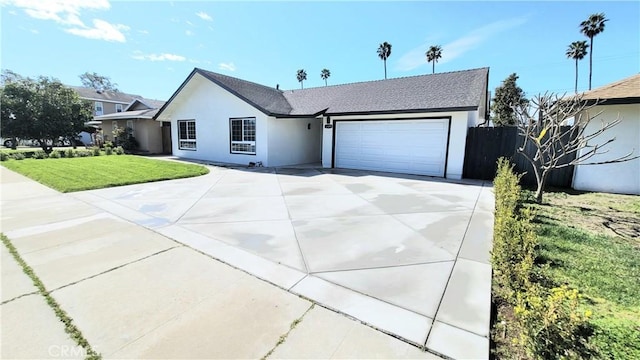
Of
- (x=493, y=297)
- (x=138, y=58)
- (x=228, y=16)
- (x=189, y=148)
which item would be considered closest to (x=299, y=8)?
(x=228, y=16)

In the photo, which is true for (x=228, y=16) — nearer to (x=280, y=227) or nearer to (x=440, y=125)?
(x=440, y=125)

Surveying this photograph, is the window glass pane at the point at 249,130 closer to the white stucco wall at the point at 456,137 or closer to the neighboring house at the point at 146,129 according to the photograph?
the white stucco wall at the point at 456,137

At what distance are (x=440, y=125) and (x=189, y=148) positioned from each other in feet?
48.5

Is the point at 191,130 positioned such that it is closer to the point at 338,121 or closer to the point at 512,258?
the point at 338,121

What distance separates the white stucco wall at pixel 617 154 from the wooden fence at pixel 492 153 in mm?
903

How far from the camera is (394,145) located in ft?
40.1

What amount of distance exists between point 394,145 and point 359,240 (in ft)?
27.9

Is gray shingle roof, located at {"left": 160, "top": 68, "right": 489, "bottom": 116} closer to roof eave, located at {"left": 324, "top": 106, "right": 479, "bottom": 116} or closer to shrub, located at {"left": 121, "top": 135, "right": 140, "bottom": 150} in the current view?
roof eave, located at {"left": 324, "top": 106, "right": 479, "bottom": 116}

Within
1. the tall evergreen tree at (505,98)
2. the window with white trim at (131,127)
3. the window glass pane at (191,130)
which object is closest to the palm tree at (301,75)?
the tall evergreen tree at (505,98)

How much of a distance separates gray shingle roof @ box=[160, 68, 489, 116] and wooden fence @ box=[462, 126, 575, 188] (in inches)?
53.0

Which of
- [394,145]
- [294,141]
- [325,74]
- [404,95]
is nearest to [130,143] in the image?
[294,141]

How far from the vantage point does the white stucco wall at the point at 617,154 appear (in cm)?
813

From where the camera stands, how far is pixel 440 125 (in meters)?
11.1

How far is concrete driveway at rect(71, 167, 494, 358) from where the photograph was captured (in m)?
2.68
